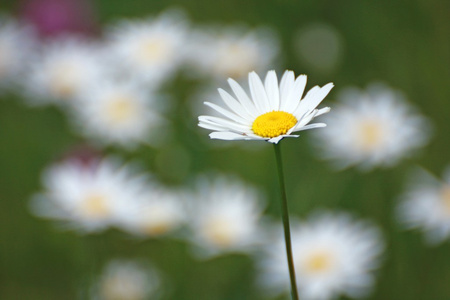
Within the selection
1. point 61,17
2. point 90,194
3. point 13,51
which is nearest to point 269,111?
point 90,194

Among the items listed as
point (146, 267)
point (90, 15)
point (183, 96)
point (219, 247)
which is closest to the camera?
point (219, 247)

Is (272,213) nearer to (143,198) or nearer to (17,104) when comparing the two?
(143,198)

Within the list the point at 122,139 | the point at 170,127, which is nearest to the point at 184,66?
the point at 170,127

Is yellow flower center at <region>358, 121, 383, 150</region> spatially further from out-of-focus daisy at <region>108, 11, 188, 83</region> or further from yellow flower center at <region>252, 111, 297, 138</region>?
yellow flower center at <region>252, 111, 297, 138</region>

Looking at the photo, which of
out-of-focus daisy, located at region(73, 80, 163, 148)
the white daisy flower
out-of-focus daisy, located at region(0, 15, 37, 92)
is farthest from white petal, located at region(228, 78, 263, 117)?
out-of-focus daisy, located at region(0, 15, 37, 92)

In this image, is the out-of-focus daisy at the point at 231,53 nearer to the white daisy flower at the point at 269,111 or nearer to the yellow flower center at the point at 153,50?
the yellow flower center at the point at 153,50

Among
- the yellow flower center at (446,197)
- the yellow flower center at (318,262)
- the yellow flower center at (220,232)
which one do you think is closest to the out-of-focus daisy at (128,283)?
the yellow flower center at (220,232)
